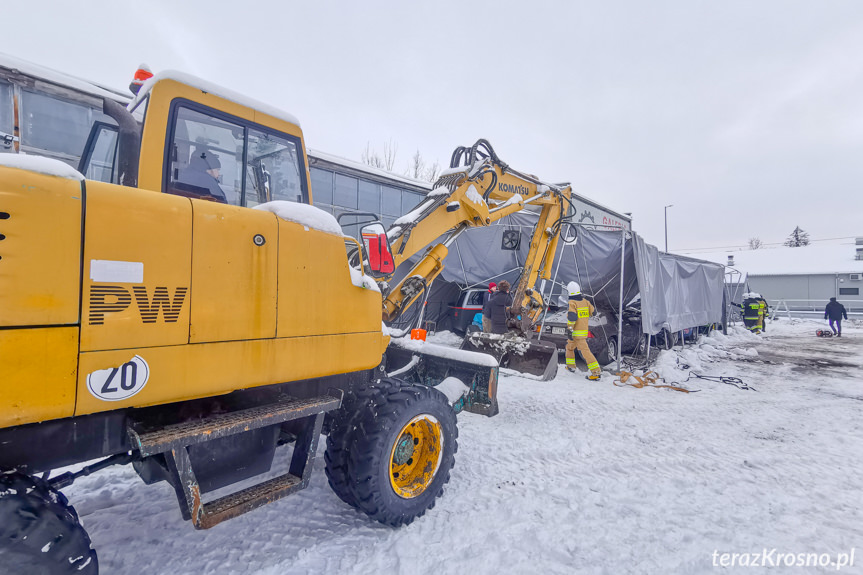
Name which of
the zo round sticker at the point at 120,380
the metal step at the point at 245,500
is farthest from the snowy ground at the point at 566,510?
the zo round sticker at the point at 120,380

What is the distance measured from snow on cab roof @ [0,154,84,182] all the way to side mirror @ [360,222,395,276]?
1.45m

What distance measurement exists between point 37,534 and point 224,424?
2.57 feet

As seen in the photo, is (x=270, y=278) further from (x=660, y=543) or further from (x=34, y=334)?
(x=660, y=543)

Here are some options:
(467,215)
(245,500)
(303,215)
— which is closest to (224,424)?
(245,500)

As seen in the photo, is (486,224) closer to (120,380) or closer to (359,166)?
(120,380)

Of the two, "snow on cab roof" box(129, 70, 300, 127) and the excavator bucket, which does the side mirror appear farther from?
the excavator bucket

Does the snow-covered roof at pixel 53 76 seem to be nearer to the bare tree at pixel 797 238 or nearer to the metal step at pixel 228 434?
the metal step at pixel 228 434

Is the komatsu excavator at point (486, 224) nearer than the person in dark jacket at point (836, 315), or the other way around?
the komatsu excavator at point (486, 224)

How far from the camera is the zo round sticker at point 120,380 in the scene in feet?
5.91

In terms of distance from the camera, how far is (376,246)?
280 centimetres

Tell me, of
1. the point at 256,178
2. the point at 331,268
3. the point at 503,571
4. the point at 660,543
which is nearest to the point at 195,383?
the point at 331,268

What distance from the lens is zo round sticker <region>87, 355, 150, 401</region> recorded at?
1.80 meters

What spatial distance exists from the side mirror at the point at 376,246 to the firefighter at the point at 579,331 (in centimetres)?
610

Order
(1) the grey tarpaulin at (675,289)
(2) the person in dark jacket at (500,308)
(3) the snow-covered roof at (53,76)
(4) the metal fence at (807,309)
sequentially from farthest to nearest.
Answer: (4) the metal fence at (807,309) < (1) the grey tarpaulin at (675,289) < (2) the person in dark jacket at (500,308) < (3) the snow-covered roof at (53,76)
